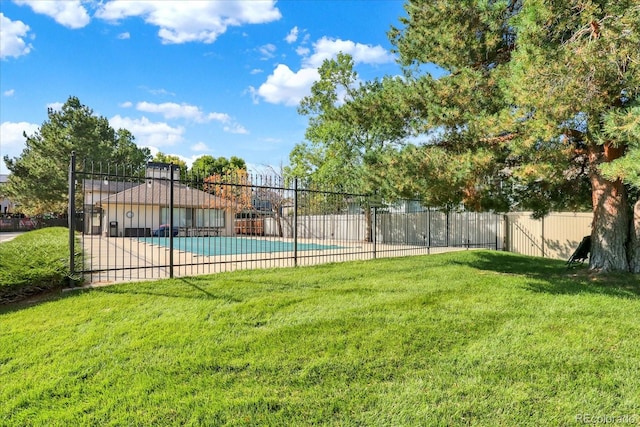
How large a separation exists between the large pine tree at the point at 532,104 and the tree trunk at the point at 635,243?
0.06 feet

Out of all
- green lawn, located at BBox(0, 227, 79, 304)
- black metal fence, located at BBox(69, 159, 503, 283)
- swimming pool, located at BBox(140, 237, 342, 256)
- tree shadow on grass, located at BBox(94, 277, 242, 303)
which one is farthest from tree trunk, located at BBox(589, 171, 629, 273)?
green lawn, located at BBox(0, 227, 79, 304)

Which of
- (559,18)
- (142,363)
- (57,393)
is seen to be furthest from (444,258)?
(57,393)

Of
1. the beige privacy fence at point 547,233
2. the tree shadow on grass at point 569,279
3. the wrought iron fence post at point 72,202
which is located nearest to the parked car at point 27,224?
the wrought iron fence post at point 72,202

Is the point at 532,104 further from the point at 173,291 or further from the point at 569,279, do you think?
the point at 173,291

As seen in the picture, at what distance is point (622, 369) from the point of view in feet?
10.1

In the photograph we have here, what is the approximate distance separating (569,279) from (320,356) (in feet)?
19.2

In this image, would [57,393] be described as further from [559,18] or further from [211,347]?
[559,18]

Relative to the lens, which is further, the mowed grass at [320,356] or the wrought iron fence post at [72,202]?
the wrought iron fence post at [72,202]

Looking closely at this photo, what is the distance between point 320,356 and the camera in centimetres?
331

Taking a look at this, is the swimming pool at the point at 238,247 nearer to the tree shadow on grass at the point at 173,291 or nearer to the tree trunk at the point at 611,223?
the tree shadow on grass at the point at 173,291

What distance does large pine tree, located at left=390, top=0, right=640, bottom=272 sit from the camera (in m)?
4.38

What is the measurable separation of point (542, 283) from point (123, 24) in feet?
38.9

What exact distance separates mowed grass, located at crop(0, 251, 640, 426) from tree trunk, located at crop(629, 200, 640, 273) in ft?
4.37

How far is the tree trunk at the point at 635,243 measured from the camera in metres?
6.82
